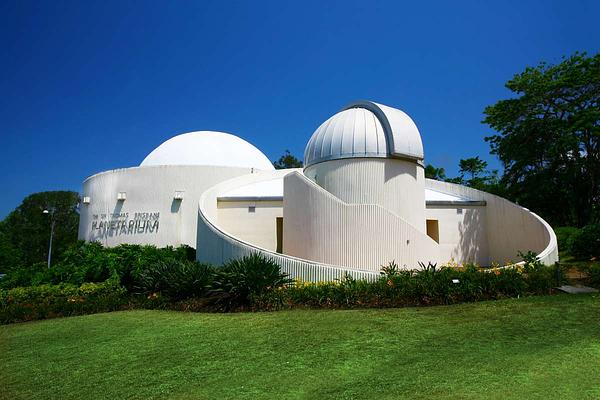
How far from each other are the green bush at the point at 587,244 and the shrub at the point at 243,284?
37.5 feet

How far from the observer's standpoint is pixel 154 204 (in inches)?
810

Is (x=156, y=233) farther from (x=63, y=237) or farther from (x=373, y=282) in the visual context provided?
(x=63, y=237)

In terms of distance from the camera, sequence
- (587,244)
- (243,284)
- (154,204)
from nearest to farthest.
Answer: (243,284), (587,244), (154,204)

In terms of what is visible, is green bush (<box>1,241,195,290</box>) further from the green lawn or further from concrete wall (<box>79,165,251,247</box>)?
the green lawn

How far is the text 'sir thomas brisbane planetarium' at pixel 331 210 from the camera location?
42.1 ft

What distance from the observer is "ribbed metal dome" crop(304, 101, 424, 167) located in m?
13.9


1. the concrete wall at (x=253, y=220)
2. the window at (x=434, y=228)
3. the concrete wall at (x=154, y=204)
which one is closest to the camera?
the window at (x=434, y=228)

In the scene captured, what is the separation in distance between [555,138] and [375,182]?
1165cm

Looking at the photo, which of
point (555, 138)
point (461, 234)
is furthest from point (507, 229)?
point (555, 138)

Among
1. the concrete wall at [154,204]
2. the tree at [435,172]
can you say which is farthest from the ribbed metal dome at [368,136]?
the tree at [435,172]

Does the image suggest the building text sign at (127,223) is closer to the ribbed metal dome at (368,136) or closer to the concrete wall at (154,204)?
the concrete wall at (154,204)

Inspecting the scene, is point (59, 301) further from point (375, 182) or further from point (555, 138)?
point (555, 138)

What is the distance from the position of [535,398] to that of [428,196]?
49.6 ft

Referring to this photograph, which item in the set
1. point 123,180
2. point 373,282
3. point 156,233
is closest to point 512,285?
point 373,282
